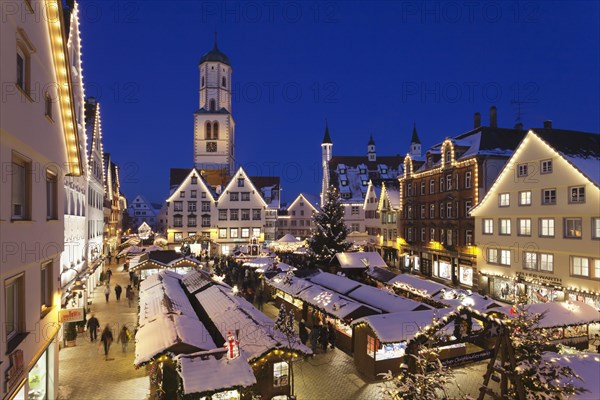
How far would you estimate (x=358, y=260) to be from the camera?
1409 inches

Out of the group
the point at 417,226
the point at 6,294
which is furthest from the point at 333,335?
the point at 417,226

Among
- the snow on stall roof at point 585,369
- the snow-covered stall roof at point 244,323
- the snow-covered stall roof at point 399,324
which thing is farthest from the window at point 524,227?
the snow-covered stall roof at point 244,323

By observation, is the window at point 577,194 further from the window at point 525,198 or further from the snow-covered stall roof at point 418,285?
the snow-covered stall roof at point 418,285

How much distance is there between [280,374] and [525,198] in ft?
77.0

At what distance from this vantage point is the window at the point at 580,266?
24844mm

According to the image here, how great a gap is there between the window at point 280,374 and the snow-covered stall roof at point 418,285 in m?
13.4

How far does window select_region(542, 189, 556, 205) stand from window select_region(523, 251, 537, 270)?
367 centimetres

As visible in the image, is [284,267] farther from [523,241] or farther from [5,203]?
[5,203]

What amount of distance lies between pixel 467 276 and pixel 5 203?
115 ft

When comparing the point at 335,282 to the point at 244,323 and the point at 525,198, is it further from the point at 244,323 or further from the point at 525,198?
the point at 525,198

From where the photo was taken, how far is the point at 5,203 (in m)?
8.34

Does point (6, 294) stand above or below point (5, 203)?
below

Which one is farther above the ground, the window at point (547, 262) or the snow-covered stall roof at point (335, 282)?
the window at point (547, 262)

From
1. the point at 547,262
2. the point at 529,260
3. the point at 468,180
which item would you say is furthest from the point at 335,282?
the point at 468,180
